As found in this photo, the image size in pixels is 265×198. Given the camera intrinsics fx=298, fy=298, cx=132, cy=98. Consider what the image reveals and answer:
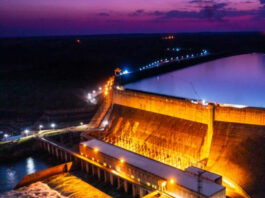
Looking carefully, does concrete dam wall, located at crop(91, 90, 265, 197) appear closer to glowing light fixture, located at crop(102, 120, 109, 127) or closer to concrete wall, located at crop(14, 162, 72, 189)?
glowing light fixture, located at crop(102, 120, 109, 127)

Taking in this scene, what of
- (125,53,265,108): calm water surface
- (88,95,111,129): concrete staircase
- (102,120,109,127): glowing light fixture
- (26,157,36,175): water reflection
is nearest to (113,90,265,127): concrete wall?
(88,95,111,129): concrete staircase

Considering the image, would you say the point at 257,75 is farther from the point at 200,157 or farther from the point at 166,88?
the point at 200,157

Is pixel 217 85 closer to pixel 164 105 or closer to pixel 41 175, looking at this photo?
pixel 164 105

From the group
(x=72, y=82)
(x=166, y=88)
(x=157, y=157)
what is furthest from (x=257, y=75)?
(x=157, y=157)

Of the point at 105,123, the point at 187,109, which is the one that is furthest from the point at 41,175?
the point at 187,109

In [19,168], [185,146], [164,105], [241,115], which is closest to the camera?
[241,115]

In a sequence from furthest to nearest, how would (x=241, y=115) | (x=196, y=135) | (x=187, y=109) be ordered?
(x=187, y=109)
(x=196, y=135)
(x=241, y=115)
